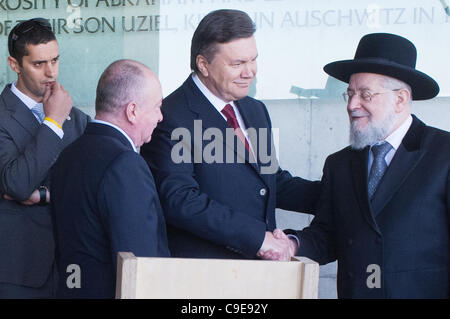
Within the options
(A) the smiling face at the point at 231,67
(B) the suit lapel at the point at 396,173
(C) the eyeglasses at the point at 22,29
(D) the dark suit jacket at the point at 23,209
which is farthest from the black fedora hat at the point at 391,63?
(C) the eyeglasses at the point at 22,29

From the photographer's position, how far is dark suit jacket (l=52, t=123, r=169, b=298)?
2.36 metres

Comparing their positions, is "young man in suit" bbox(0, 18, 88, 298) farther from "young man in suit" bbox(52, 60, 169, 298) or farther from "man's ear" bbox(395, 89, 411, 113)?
"man's ear" bbox(395, 89, 411, 113)

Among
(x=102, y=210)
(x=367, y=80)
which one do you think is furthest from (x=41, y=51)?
(x=367, y=80)

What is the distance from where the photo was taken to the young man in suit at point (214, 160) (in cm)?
294

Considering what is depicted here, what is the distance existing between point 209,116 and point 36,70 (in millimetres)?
1046

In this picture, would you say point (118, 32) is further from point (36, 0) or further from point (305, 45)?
point (305, 45)

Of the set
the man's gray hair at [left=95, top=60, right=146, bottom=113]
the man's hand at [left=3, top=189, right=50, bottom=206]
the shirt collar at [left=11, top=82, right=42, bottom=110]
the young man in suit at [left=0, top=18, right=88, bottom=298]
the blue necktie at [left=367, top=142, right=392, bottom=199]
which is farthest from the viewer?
the shirt collar at [left=11, top=82, right=42, bottom=110]

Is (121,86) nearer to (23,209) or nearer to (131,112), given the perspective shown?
(131,112)

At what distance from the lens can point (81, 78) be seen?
4.70 metres

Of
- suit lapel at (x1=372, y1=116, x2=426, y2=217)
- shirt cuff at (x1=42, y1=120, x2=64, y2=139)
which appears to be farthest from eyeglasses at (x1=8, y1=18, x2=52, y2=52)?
suit lapel at (x1=372, y1=116, x2=426, y2=217)

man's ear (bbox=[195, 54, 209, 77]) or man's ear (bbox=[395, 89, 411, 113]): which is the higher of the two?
man's ear (bbox=[195, 54, 209, 77])

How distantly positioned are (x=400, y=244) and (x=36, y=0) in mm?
3028

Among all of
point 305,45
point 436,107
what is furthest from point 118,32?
point 436,107

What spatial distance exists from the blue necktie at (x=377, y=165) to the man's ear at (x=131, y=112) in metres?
0.96
